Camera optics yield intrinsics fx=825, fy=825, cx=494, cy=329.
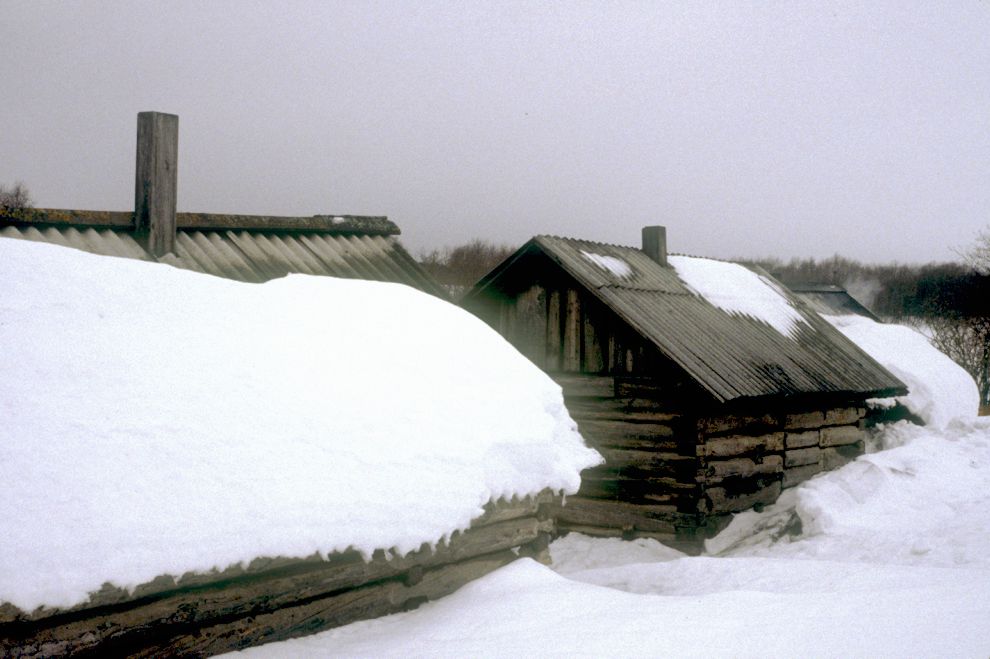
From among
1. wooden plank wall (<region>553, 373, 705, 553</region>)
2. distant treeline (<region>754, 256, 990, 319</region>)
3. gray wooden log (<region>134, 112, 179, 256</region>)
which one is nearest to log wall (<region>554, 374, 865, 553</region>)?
wooden plank wall (<region>553, 373, 705, 553</region>)

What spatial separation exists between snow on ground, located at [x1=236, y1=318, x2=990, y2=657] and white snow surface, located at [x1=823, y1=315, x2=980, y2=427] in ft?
24.7

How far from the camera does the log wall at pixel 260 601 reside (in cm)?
377

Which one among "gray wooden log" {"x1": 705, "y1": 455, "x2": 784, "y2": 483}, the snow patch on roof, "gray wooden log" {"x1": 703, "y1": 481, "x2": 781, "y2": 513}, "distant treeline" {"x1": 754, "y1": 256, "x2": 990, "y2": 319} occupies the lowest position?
"gray wooden log" {"x1": 703, "y1": 481, "x2": 781, "y2": 513}

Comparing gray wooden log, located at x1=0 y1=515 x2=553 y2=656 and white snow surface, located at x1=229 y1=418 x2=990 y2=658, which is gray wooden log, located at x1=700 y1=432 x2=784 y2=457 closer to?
white snow surface, located at x1=229 y1=418 x2=990 y2=658

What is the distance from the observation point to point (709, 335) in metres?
12.1

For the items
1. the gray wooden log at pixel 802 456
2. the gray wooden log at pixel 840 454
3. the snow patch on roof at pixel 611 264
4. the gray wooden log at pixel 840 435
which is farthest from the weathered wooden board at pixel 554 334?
the gray wooden log at pixel 840 454

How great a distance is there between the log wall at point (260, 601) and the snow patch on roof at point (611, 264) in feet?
22.7

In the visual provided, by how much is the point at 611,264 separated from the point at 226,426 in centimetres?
930

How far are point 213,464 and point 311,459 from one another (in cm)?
61

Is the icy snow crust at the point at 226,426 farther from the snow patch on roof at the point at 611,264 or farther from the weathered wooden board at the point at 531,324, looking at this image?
the snow patch on roof at the point at 611,264

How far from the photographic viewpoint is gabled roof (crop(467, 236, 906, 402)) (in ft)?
35.8

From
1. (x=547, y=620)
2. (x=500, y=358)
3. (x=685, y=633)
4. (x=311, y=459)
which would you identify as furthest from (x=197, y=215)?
(x=685, y=633)

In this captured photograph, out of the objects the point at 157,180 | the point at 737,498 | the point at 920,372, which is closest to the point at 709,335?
the point at 737,498

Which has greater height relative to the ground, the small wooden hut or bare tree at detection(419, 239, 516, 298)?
bare tree at detection(419, 239, 516, 298)
